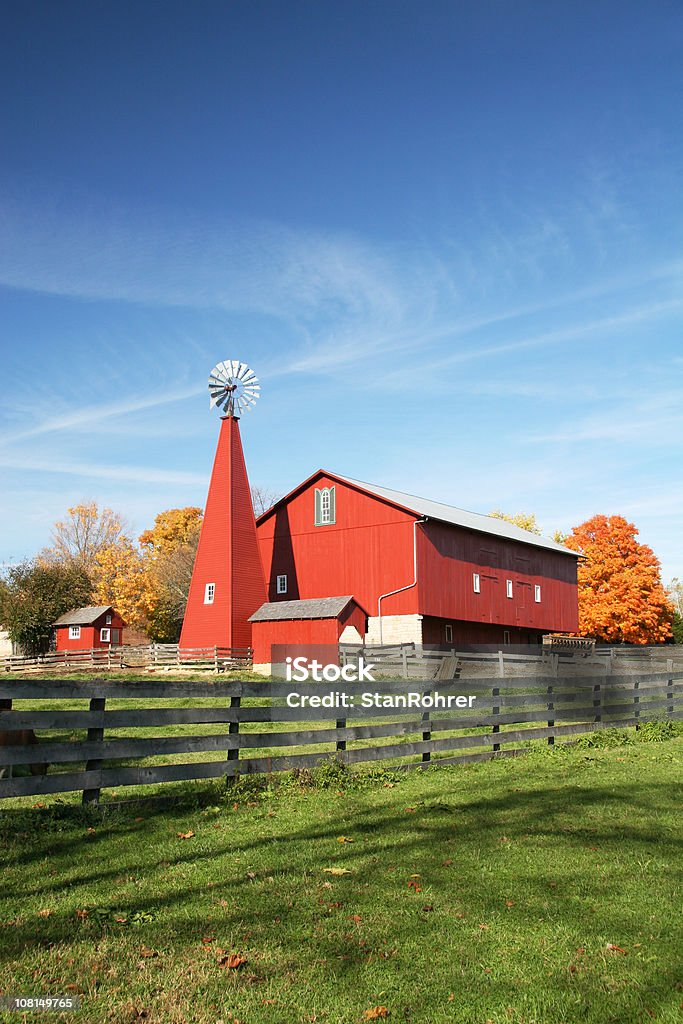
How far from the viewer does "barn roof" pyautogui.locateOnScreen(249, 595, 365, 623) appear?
3538 cm

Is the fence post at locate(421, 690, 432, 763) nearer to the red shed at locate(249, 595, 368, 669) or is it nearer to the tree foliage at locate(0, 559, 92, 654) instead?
the red shed at locate(249, 595, 368, 669)

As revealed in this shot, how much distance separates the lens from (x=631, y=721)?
17.1 metres

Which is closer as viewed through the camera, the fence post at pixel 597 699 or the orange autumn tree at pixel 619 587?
the fence post at pixel 597 699

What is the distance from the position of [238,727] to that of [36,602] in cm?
4790

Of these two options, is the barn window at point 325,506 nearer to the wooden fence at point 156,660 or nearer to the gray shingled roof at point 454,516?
the gray shingled roof at point 454,516

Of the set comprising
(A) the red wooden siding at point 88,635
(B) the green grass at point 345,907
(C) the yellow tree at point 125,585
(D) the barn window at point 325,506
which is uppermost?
(D) the barn window at point 325,506

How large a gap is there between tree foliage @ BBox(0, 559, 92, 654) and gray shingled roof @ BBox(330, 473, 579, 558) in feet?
77.1

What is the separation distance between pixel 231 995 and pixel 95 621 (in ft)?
159

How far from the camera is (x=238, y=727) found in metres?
9.74

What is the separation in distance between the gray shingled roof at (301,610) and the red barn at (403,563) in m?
2.87

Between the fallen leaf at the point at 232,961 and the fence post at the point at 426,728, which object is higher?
the fence post at the point at 426,728

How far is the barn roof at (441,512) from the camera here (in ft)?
130

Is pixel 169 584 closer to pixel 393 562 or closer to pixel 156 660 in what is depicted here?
pixel 156 660

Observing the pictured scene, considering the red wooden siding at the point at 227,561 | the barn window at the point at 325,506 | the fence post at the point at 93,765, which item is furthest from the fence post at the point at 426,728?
the barn window at the point at 325,506
